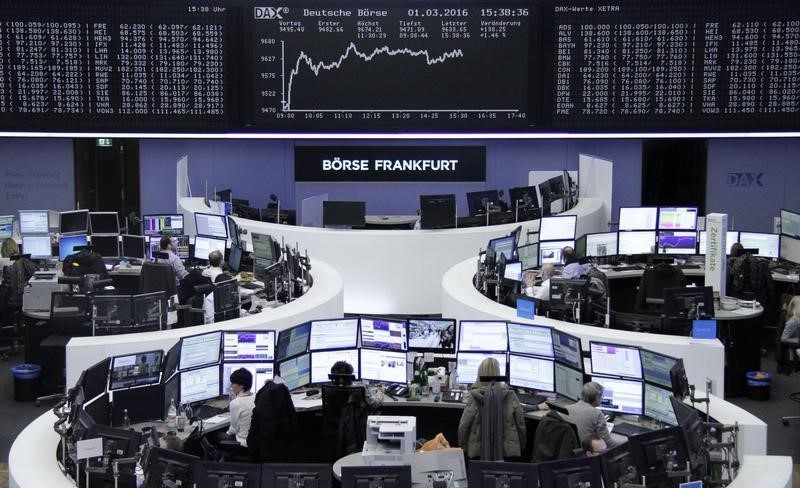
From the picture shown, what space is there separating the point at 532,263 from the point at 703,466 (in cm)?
662

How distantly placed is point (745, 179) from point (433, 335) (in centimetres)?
1086

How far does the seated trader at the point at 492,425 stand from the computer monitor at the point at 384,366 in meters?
1.29

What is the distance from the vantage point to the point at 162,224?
583 inches

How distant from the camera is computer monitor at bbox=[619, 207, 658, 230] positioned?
44.3 ft

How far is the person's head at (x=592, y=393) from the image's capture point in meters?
7.21

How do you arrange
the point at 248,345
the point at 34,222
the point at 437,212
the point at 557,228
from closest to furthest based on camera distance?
the point at 248,345 < the point at 557,228 < the point at 437,212 < the point at 34,222

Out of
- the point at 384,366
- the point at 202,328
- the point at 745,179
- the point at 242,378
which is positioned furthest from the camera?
the point at 745,179

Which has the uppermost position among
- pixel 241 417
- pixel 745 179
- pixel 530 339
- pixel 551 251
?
pixel 745 179

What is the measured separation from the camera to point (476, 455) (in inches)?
281

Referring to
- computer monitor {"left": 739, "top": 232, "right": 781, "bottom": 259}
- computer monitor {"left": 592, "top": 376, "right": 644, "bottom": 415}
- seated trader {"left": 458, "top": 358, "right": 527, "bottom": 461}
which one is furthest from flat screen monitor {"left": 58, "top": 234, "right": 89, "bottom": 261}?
computer monitor {"left": 739, "top": 232, "right": 781, "bottom": 259}

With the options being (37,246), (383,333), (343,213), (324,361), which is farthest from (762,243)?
(37,246)

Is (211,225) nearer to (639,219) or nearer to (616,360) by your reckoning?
(639,219)

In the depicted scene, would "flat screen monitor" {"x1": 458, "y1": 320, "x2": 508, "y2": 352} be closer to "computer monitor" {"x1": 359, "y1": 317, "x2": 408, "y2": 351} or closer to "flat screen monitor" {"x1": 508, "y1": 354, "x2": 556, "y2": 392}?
"flat screen monitor" {"x1": 508, "y1": 354, "x2": 556, "y2": 392}

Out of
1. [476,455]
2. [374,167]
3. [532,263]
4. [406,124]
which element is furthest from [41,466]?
[374,167]
